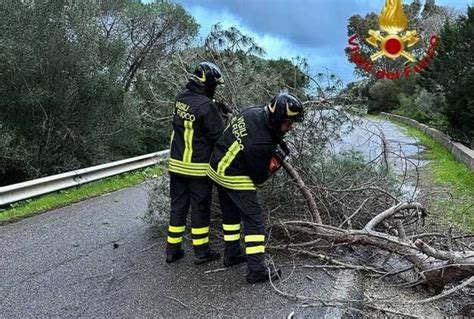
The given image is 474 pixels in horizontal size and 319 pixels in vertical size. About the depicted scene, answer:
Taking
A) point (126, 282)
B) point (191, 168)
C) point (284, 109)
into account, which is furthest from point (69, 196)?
point (284, 109)

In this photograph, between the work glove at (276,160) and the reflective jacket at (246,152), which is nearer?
the reflective jacket at (246,152)

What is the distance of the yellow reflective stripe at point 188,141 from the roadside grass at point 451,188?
394cm

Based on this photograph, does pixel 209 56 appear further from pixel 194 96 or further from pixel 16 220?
pixel 16 220

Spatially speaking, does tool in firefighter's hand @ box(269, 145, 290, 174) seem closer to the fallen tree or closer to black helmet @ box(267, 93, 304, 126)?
black helmet @ box(267, 93, 304, 126)

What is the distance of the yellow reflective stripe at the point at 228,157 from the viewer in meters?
5.00

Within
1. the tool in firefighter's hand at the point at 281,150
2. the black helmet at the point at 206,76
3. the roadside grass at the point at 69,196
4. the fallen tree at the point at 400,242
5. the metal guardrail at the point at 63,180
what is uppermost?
the black helmet at the point at 206,76

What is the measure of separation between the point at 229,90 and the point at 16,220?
12.1 feet

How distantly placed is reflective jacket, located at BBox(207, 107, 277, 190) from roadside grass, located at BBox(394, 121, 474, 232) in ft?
11.4

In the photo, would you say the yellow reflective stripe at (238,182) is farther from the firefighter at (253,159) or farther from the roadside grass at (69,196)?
the roadside grass at (69,196)

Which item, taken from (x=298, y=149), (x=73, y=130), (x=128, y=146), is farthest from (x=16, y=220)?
(x=128, y=146)

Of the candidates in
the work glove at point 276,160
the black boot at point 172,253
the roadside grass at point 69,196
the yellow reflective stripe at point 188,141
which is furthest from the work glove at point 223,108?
the black boot at point 172,253

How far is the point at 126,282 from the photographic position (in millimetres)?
4914

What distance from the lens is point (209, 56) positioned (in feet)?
23.0

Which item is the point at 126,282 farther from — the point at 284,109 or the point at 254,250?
the point at 284,109
